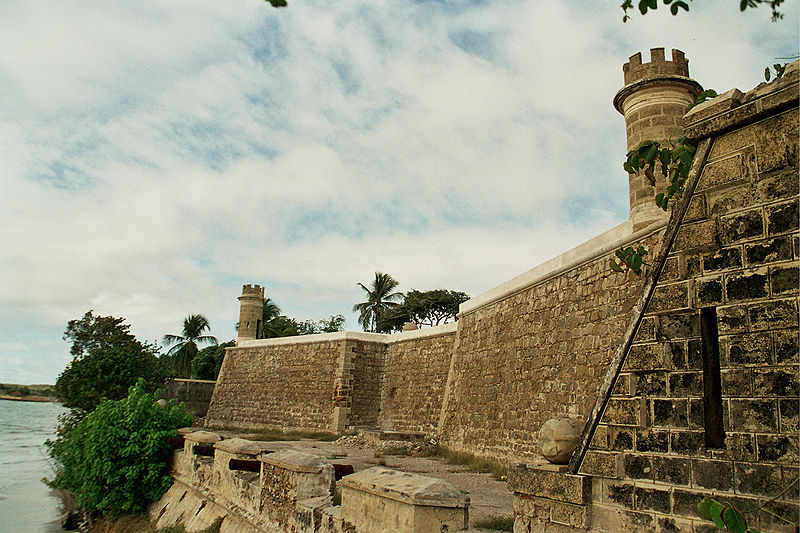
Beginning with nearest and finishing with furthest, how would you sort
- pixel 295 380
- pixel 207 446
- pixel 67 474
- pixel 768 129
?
pixel 768 129, pixel 207 446, pixel 67 474, pixel 295 380

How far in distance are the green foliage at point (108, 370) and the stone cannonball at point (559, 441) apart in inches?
670

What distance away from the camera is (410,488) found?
4.38 meters

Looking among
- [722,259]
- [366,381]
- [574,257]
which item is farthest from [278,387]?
[722,259]

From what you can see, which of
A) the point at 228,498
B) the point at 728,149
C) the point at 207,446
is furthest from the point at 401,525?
the point at 207,446

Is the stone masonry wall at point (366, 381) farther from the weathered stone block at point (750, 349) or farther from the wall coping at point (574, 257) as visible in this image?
the weathered stone block at point (750, 349)

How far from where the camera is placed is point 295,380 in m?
24.0

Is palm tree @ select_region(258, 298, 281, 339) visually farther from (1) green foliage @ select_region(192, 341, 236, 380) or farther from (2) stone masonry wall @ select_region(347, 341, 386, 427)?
(2) stone masonry wall @ select_region(347, 341, 386, 427)

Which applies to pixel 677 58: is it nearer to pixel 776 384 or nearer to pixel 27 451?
pixel 776 384

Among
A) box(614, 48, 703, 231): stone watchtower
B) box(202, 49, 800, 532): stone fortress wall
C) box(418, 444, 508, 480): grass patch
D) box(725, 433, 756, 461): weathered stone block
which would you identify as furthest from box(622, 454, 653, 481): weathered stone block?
box(418, 444, 508, 480): grass patch

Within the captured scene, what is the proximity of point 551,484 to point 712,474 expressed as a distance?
103 cm

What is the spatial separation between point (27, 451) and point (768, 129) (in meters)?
42.8

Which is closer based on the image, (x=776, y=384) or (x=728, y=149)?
(x=776, y=384)

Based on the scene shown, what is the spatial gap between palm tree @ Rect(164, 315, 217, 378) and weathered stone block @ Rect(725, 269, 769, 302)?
45.3 m

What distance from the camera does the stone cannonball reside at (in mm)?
3887
